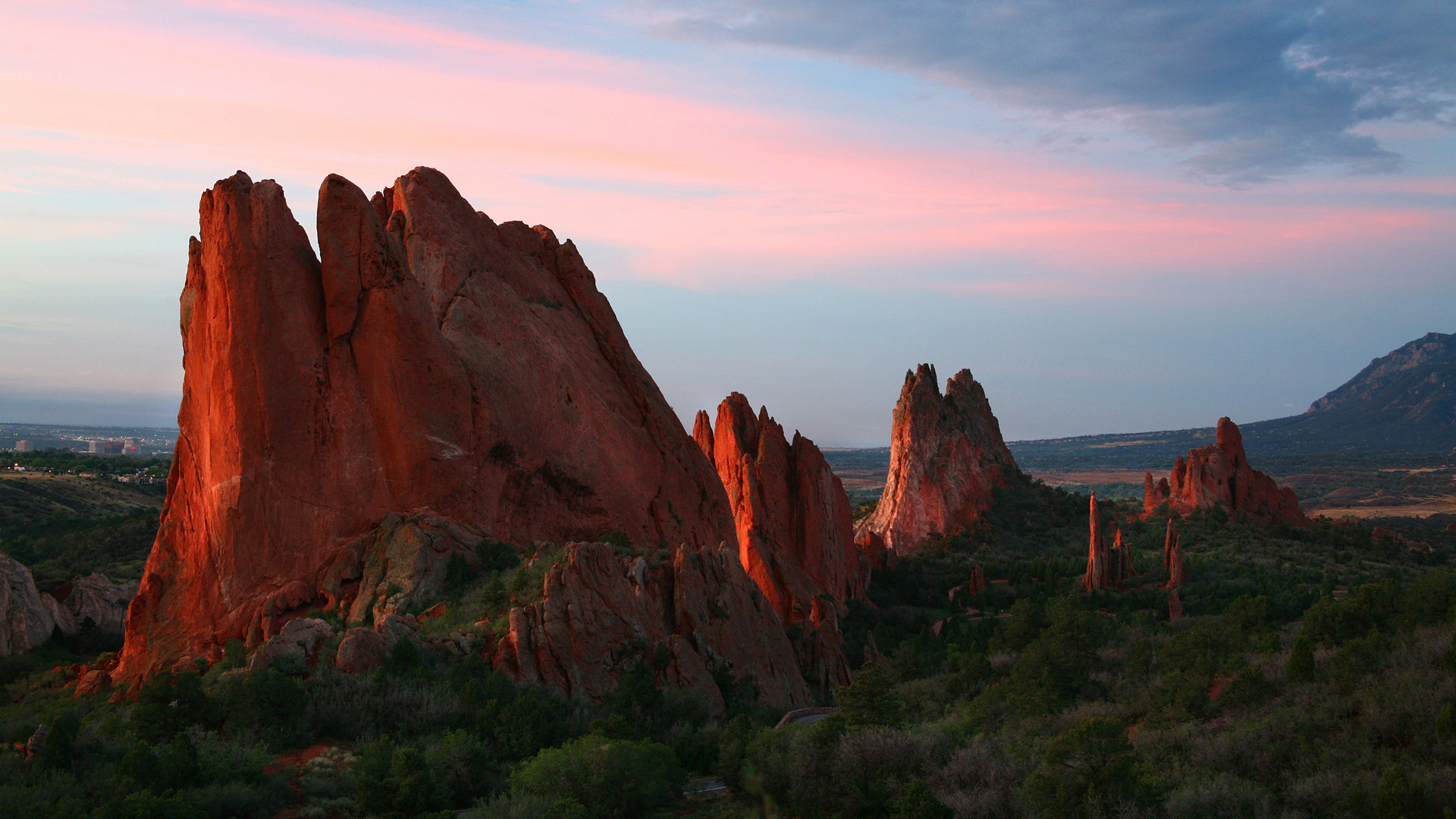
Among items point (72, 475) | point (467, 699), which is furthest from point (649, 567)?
point (72, 475)

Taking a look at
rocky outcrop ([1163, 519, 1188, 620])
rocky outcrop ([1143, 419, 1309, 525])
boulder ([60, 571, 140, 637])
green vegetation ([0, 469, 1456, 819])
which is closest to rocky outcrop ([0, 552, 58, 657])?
boulder ([60, 571, 140, 637])

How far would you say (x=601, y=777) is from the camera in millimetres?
17391

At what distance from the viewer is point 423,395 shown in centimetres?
2795

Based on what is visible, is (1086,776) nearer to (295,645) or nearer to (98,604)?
(295,645)

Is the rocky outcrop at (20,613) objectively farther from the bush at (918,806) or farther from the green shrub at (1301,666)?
the green shrub at (1301,666)

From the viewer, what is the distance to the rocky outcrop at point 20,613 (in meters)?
33.1

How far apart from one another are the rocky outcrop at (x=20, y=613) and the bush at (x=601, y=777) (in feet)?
77.7

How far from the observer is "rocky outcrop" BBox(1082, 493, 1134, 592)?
202ft

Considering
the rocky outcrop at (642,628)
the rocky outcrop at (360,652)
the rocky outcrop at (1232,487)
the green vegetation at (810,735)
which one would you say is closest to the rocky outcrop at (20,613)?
the green vegetation at (810,735)

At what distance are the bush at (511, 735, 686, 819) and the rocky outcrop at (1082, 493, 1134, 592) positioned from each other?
47.9 meters

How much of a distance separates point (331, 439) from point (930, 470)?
7018 cm

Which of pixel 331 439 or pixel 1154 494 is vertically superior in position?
pixel 331 439

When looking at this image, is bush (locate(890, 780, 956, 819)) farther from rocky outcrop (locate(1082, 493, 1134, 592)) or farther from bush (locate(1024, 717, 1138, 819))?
rocky outcrop (locate(1082, 493, 1134, 592))

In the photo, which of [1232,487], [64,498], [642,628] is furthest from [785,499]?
[64,498]
